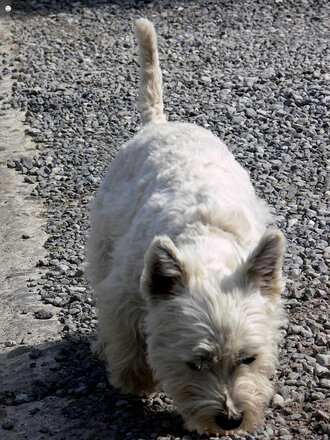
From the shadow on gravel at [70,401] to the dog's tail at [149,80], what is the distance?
5.30ft

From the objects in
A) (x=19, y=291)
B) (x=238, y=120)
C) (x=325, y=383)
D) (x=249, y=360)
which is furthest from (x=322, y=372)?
(x=238, y=120)

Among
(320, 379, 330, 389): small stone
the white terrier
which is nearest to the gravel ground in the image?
(320, 379, 330, 389): small stone

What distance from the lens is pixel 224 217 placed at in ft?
13.8

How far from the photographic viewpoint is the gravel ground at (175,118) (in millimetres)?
4551

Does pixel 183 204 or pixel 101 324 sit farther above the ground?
pixel 183 204

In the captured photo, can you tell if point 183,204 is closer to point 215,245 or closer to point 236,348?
point 215,245

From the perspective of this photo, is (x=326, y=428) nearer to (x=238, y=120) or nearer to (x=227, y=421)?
(x=227, y=421)

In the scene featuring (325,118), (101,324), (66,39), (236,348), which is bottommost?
(66,39)

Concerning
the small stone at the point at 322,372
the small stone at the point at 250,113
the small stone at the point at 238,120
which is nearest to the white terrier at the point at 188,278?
the small stone at the point at 322,372

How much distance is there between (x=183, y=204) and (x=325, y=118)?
458 cm

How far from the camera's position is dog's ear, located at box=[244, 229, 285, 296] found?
150 inches

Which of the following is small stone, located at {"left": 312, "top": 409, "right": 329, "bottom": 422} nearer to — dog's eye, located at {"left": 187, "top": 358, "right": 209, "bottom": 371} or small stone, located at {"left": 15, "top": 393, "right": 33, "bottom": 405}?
dog's eye, located at {"left": 187, "top": 358, "right": 209, "bottom": 371}

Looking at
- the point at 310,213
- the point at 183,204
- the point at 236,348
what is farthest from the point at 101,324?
the point at 310,213

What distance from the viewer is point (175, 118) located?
28.4 feet
